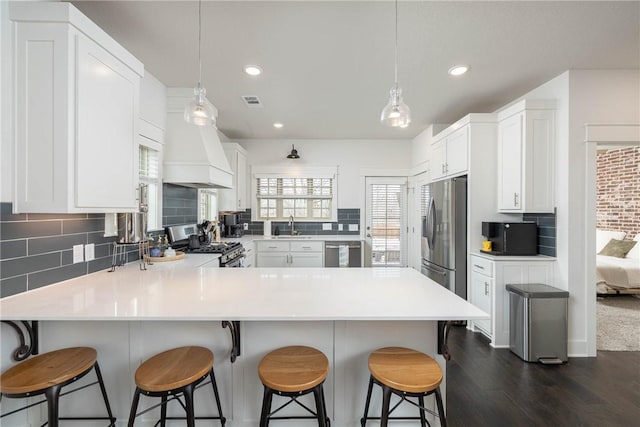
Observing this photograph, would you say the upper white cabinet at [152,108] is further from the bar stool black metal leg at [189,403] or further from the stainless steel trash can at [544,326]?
the stainless steel trash can at [544,326]

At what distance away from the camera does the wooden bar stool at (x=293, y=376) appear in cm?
125

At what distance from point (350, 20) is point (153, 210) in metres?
2.43

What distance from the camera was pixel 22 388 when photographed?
117 centimetres

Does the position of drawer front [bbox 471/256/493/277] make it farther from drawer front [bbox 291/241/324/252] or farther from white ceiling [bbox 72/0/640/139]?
drawer front [bbox 291/241/324/252]

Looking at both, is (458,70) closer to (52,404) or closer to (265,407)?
(265,407)

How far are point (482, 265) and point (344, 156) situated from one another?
289 centimetres

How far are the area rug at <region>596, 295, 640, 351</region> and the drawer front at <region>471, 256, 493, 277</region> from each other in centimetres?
120

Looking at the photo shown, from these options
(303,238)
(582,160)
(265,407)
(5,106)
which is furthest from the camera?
(303,238)

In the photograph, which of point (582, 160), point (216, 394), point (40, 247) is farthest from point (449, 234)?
point (40, 247)

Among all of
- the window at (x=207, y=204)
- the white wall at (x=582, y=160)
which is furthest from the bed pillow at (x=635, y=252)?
the window at (x=207, y=204)

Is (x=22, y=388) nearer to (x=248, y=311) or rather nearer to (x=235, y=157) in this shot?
→ (x=248, y=311)

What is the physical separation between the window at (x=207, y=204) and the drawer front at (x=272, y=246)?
831 mm

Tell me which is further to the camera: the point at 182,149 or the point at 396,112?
the point at 182,149

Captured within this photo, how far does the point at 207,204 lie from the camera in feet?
14.0
